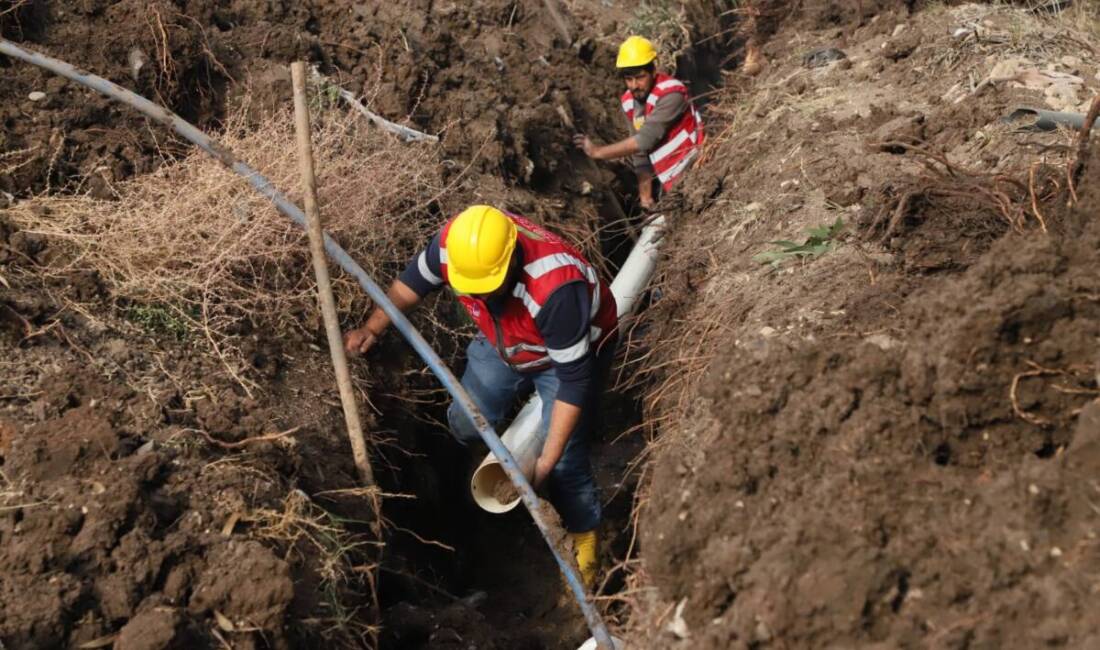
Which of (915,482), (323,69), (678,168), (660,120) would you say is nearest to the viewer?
(915,482)

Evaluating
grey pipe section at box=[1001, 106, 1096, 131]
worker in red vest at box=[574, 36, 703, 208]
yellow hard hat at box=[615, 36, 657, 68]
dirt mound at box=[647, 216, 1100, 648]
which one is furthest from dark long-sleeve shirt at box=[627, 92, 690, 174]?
dirt mound at box=[647, 216, 1100, 648]

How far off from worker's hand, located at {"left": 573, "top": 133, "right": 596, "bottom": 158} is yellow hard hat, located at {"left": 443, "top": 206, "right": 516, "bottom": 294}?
3.39 m

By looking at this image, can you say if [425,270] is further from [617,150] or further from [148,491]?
[617,150]

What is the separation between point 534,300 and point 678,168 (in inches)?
136

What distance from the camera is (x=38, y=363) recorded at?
396 cm

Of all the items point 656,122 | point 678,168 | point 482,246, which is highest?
point 482,246

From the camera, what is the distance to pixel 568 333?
161 inches

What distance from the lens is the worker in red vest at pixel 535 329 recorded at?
13.2 feet

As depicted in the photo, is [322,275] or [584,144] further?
[584,144]

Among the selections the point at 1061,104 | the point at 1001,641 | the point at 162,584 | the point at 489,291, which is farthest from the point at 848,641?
the point at 1061,104

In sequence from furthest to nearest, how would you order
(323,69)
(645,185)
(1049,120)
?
1. (645,185)
2. (323,69)
3. (1049,120)

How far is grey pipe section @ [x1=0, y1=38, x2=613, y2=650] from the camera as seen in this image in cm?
398

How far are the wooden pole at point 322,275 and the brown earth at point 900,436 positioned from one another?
4.26 ft

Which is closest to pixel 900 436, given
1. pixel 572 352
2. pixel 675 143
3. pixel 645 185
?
pixel 572 352
